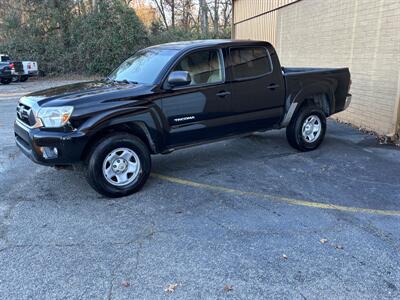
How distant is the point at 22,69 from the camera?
77.4 feet

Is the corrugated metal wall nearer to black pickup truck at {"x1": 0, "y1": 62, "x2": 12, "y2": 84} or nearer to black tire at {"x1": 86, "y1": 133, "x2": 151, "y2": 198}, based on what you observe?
black tire at {"x1": 86, "y1": 133, "x2": 151, "y2": 198}

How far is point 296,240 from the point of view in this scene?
396 centimetres

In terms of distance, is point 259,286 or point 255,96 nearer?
point 259,286

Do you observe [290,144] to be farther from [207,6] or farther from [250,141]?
[207,6]

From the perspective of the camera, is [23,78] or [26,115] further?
[23,78]

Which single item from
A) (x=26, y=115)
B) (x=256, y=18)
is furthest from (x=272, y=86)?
(x=256, y=18)

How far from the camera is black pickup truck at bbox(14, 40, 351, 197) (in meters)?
4.79

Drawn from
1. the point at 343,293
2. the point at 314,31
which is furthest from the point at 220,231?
the point at 314,31

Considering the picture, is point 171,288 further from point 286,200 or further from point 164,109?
point 164,109

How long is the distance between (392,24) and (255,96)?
11.8ft

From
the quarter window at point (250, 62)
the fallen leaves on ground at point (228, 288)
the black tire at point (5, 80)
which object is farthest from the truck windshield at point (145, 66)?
the black tire at point (5, 80)

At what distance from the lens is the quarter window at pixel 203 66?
5.67 m

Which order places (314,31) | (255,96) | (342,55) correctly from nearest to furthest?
(255,96)
(342,55)
(314,31)

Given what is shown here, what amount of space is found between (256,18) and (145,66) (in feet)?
41.1
